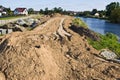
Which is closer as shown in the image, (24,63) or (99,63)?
(24,63)

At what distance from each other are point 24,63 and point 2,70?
1.27m

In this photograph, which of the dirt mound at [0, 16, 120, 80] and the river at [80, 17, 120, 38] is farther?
the river at [80, 17, 120, 38]

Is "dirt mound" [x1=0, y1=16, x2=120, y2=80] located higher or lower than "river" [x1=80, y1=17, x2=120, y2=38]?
higher

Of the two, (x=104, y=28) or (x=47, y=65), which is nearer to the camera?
(x=47, y=65)

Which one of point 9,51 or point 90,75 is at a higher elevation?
point 9,51

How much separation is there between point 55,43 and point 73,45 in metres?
1.47

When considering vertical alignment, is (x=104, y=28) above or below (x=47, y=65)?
below

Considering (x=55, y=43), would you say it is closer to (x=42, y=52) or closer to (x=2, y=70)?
(x=42, y=52)

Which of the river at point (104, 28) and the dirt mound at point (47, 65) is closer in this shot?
the dirt mound at point (47, 65)

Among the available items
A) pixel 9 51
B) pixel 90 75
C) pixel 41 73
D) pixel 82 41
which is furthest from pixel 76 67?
pixel 82 41

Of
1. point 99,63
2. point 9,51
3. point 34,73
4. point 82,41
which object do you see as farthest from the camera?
point 82,41

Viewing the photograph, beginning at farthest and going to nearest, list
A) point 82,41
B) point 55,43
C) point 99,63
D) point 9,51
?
1. point 82,41
2. point 55,43
3. point 99,63
4. point 9,51

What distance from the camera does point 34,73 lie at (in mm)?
15977

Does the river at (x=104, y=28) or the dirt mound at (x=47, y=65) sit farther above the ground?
the dirt mound at (x=47, y=65)
